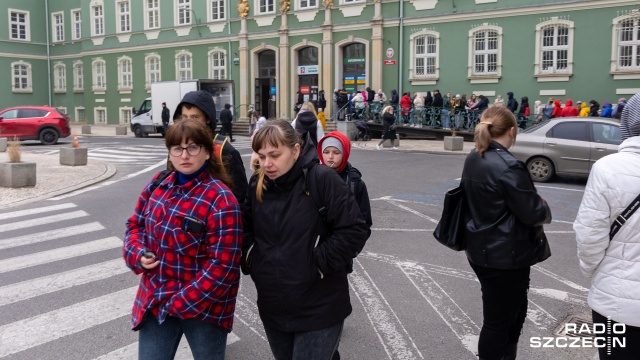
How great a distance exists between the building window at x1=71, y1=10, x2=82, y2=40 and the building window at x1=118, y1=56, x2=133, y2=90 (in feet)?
19.8

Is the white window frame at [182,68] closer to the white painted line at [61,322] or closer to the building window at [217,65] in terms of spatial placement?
the building window at [217,65]

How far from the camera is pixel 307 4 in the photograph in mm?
33125

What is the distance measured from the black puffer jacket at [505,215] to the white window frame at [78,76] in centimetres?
4618

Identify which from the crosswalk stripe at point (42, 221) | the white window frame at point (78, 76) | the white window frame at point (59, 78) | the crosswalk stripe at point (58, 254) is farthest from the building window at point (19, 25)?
the crosswalk stripe at point (58, 254)

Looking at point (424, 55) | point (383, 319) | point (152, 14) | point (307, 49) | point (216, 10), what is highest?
point (152, 14)

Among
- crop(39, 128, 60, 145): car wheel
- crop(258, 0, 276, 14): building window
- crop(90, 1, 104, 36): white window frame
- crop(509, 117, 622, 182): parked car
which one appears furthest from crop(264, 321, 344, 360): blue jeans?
crop(90, 1, 104, 36): white window frame

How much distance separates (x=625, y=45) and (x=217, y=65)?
22662 millimetres

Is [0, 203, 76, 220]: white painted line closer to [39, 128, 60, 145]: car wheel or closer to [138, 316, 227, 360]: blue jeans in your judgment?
[138, 316, 227, 360]: blue jeans

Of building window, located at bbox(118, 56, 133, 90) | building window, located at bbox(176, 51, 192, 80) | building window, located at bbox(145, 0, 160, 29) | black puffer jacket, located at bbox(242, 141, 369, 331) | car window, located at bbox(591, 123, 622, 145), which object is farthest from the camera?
building window, located at bbox(118, 56, 133, 90)

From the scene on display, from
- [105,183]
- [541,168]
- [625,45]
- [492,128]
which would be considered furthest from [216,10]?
[492,128]

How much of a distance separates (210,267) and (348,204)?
2.44ft

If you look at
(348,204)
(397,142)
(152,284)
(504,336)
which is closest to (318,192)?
(348,204)

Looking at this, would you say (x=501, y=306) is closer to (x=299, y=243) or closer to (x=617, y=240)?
(x=617, y=240)

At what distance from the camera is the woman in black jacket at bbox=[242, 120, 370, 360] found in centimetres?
296
